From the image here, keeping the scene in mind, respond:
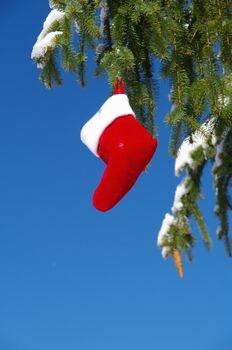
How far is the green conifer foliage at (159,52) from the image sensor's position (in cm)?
206

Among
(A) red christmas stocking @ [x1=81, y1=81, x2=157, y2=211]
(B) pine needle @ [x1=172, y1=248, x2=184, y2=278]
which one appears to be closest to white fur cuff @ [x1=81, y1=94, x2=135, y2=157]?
(A) red christmas stocking @ [x1=81, y1=81, x2=157, y2=211]

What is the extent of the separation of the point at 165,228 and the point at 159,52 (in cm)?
192

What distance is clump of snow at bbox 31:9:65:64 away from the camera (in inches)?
84.8

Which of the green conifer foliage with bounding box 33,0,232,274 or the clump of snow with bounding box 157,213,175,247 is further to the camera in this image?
the clump of snow with bounding box 157,213,175,247

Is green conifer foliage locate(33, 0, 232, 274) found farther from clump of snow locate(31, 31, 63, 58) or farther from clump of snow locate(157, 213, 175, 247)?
clump of snow locate(157, 213, 175, 247)

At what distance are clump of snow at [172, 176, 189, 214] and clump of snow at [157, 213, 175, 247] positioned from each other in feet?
0.24

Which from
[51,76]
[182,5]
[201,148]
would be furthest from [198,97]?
[201,148]

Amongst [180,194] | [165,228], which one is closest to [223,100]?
[180,194]

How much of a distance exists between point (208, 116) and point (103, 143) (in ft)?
1.78

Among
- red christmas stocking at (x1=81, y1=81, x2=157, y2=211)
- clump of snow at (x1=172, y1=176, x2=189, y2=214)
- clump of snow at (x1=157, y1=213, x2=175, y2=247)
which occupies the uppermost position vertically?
clump of snow at (x1=172, y1=176, x2=189, y2=214)

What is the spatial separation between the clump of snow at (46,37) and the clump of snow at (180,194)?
181 cm

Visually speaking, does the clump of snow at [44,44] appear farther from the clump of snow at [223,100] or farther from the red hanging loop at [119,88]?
the clump of snow at [223,100]

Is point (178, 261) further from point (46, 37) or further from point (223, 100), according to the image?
point (46, 37)

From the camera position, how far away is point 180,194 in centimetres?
374
